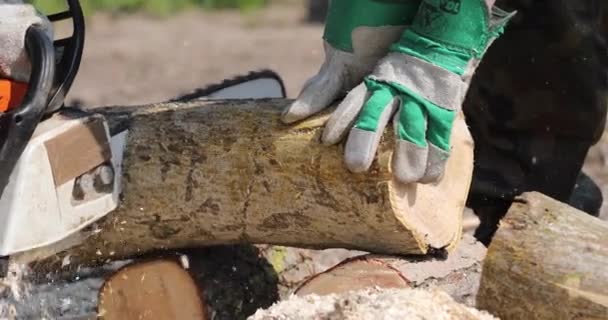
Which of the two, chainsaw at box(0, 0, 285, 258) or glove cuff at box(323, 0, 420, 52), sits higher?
glove cuff at box(323, 0, 420, 52)

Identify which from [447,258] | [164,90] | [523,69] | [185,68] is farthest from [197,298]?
[185,68]

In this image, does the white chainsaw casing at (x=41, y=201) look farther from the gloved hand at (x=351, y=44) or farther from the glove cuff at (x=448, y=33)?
the glove cuff at (x=448, y=33)

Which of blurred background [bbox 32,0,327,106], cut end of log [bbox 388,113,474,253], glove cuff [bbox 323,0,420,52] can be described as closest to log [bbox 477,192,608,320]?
cut end of log [bbox 388,113,474,253]

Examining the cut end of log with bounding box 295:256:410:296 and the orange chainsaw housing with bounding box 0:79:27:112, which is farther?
the cut end of log with bounding box 295:256:410:296

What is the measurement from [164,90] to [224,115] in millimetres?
3458

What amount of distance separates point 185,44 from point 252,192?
4776 mm

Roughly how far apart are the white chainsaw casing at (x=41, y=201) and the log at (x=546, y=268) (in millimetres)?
961

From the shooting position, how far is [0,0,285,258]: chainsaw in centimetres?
226

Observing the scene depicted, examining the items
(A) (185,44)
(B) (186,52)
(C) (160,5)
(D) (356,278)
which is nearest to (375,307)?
(D) (356,278)

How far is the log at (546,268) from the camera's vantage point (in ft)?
7.73

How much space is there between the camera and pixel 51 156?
2340mm

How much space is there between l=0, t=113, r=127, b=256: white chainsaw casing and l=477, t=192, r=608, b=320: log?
0.96m

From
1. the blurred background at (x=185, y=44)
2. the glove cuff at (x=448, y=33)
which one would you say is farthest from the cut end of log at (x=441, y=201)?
the blurred background at (x=185, y=44)

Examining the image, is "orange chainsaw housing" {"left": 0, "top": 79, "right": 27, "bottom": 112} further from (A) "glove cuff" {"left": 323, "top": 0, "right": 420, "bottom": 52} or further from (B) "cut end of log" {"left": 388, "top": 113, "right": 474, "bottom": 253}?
(B) "cut end of log" {"left": 388, "top": 113, "right": 474, "bottom": 253}
